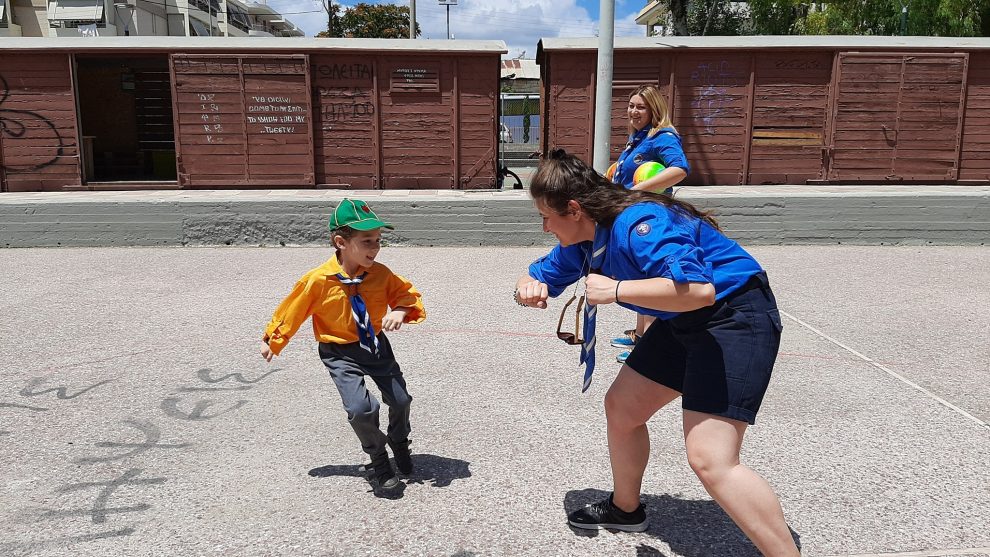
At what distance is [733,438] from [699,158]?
11.4 m

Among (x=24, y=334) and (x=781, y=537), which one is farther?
(x=24, y=334)

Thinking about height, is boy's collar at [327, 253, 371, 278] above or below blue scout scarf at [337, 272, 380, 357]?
above

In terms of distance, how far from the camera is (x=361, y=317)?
3191mm

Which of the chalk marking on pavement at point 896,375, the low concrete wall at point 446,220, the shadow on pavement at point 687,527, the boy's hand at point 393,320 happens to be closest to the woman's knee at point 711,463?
the shadow on pavement at point 687,527

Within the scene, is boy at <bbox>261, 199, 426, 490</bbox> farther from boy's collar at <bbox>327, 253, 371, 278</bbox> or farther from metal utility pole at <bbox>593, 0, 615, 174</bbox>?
metal utility pole at <bbox>593, 0, 615, 174</bbox>

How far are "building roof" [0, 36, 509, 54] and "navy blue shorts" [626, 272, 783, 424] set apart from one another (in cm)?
1058

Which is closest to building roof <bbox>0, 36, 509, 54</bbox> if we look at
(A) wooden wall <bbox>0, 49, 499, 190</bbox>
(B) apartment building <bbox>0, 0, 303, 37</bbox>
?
(A) wooden wall <bbox>0, 49, 499, 190</bbox>

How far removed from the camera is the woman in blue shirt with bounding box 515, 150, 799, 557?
2178 millimetres

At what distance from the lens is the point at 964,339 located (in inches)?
222

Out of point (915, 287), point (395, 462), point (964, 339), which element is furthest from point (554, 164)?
point (915, 287)

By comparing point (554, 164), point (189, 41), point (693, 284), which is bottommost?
point (693, 284)

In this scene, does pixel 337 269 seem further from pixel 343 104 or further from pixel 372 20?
pixel 372 20

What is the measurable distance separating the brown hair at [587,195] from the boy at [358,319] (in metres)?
0.90

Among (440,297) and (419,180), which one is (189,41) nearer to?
(419,180)
